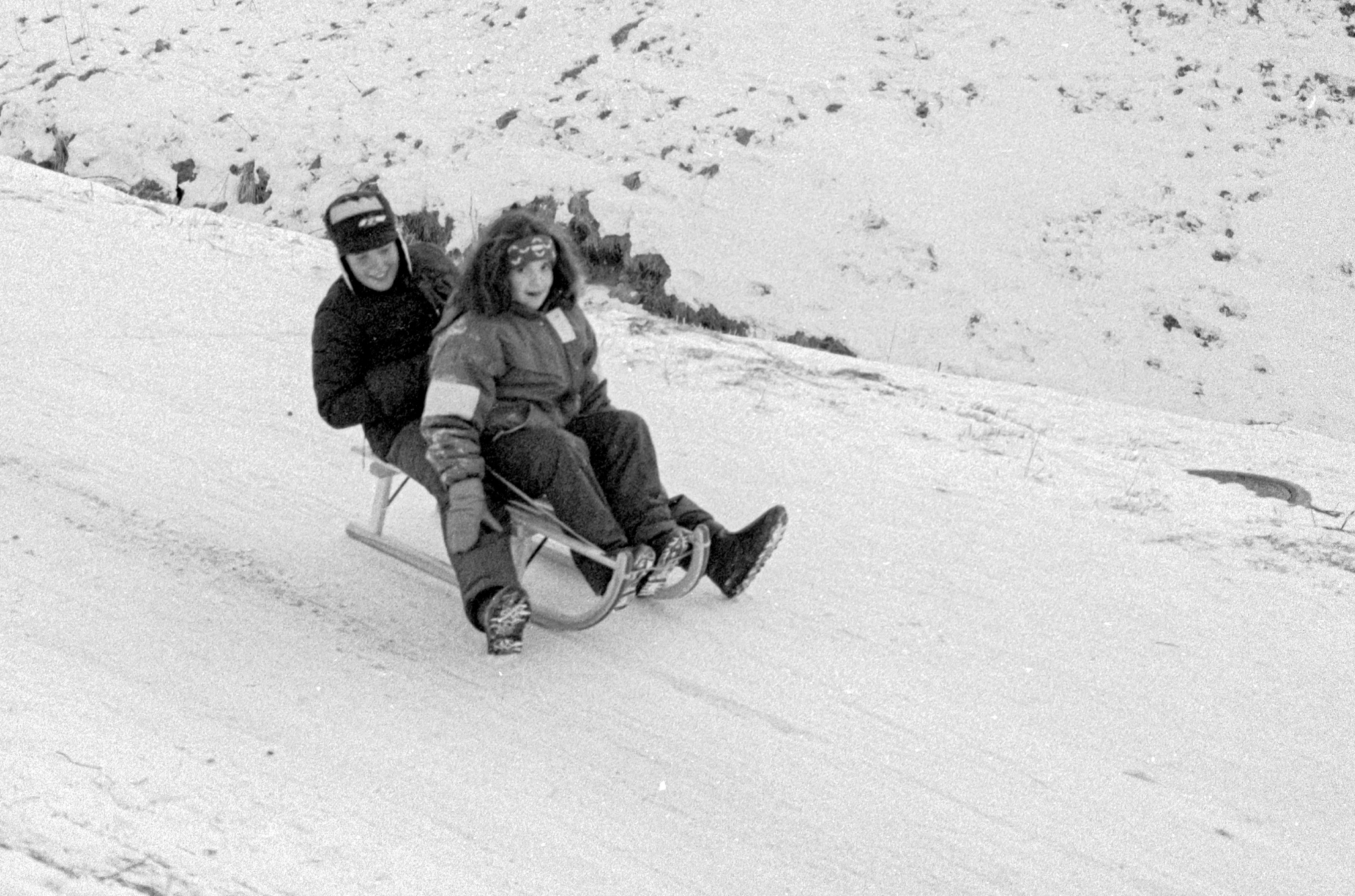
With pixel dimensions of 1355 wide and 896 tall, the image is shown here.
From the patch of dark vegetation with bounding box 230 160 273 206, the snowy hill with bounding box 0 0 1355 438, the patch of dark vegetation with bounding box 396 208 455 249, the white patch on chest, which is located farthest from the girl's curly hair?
the patch of dark vegetation with bounding box 230 160 273 206

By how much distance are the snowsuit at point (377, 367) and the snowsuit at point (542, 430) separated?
20cm

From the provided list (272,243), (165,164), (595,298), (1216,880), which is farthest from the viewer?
(165,164)

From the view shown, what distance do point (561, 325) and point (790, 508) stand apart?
53.4 inches

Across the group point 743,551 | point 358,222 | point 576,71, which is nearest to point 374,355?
point 358,222

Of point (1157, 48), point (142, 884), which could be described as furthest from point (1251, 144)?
point (142, 884)

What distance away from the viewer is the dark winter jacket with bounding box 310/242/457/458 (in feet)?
13.9

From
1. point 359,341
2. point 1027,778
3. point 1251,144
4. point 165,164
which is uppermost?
point 359,341

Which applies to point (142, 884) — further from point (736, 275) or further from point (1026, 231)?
point (1026, 231)

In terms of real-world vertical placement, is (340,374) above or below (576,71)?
above

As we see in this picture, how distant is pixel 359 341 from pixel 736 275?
5725 millimetres

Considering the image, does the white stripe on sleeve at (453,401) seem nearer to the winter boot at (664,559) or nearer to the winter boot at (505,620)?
Answer: the winter boot at (505,620)

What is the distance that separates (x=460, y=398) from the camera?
3.88m

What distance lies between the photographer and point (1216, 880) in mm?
3021

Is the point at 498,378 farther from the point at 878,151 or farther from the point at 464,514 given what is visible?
the point at 878,151
